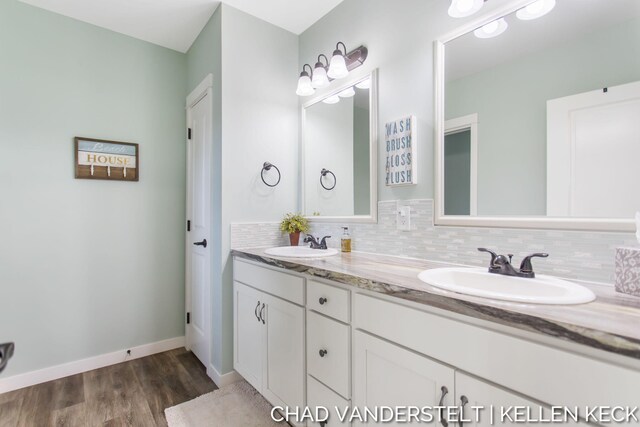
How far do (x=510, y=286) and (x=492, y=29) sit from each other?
109 centimetres

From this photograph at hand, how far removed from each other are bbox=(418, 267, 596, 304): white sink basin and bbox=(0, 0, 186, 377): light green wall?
220 cm

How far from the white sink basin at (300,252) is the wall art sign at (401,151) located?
536mm

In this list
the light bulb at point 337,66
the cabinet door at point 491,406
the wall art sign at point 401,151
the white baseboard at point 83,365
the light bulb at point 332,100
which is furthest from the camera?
the light bulb at point 332,100

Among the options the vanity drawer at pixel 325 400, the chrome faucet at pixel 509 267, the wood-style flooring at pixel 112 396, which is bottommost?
the wood-style flooring at pixel 112 396

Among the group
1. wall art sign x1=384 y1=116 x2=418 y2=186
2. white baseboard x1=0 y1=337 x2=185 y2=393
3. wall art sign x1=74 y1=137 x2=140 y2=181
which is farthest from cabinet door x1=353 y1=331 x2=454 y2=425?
wall art sign x1=74 y1=137 x2=140 y2=181

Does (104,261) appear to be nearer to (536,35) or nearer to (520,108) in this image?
(520,108)

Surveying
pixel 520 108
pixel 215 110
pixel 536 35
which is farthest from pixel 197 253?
pixel 536 35

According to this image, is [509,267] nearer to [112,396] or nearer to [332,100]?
[332,100]

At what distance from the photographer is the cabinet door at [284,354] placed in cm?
146

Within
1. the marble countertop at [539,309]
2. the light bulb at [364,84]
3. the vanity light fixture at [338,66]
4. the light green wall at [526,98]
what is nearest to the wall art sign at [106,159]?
the vanity light fixture at [338,66]

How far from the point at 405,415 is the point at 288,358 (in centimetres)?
67

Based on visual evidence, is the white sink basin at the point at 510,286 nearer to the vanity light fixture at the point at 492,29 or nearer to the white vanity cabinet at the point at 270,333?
the white vanity cabinet at the point at 270,333

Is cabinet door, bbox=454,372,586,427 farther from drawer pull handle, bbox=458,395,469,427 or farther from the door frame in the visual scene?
the door frame

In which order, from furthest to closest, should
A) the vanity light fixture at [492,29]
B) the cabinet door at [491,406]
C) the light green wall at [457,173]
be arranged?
the light green wall at [457,173]
the vanity light fixture at [492,29]
the cabinet door at [491,406]
